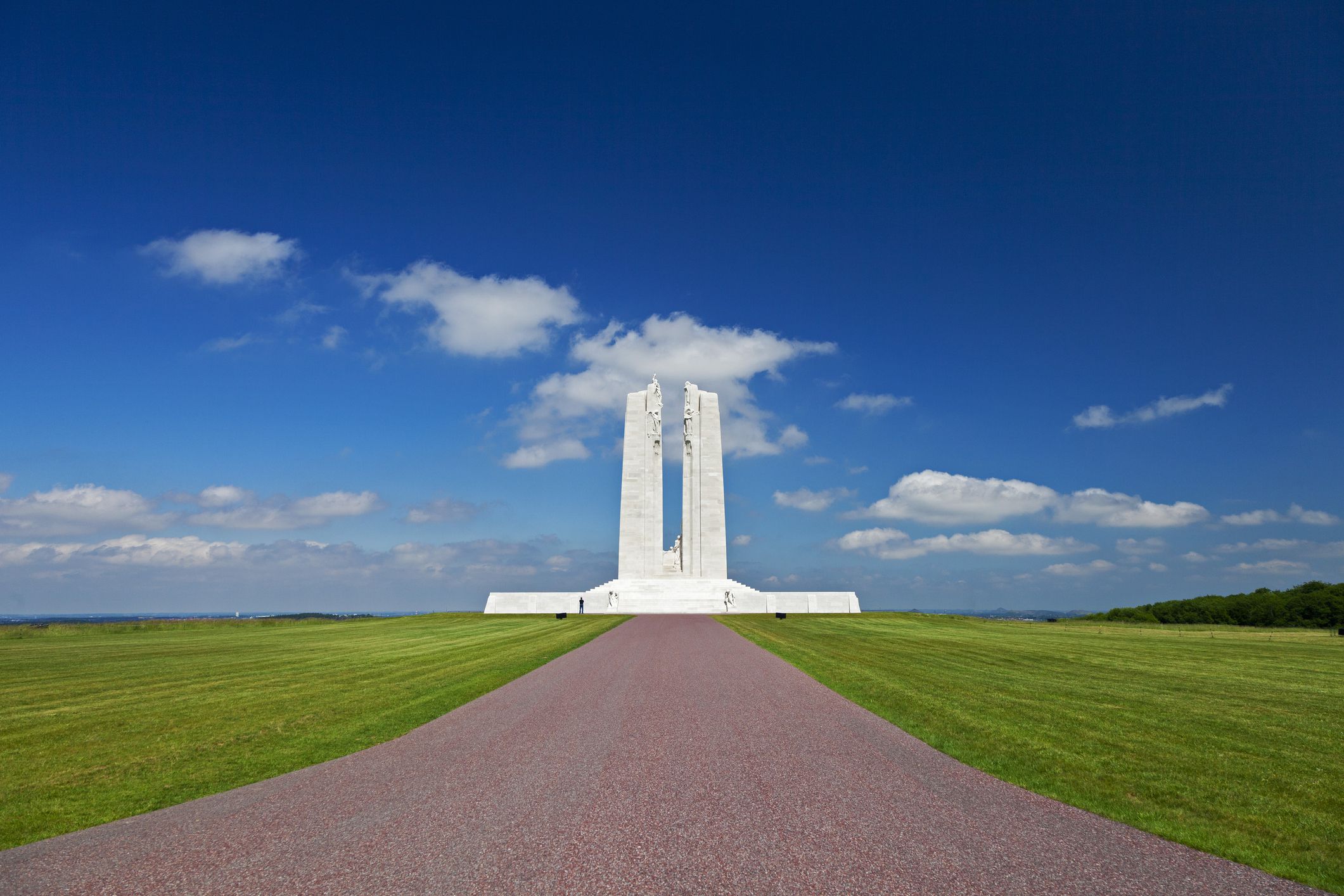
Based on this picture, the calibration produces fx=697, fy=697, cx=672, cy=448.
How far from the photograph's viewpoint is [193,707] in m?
11.9

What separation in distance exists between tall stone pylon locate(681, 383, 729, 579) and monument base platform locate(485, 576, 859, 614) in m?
8.31

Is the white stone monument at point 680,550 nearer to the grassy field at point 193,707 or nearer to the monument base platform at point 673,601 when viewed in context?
the monument base platform at point 673,601

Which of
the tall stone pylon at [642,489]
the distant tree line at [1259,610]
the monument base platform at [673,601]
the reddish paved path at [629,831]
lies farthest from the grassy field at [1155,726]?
the tall stone pylon at [642,489]

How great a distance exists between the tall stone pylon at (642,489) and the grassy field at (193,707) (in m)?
33.1

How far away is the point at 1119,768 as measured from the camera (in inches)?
309

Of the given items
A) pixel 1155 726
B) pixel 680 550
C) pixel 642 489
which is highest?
pixel 642 489

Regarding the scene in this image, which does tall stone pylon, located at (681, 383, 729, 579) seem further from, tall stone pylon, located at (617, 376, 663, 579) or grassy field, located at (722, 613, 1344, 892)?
grassy field, located at (722, 613, 1344, 892)

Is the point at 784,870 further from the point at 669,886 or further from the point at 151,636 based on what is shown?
the point at 151,636

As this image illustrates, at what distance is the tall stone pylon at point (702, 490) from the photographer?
6101cm

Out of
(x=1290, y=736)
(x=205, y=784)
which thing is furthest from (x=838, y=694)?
(x=205, y=784)

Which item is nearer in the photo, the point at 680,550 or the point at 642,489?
the point at 642,489

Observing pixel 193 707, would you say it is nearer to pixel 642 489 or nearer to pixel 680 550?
pixel 642 489

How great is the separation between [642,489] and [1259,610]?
43.9m

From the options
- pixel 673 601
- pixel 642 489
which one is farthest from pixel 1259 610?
pixel 642 489
